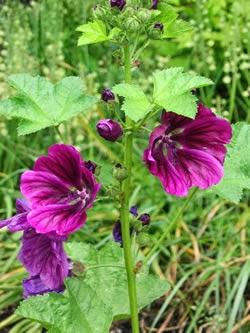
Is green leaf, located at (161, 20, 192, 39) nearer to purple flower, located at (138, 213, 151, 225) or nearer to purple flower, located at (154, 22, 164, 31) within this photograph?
purple flower, located at (154, 22, 164, 31)

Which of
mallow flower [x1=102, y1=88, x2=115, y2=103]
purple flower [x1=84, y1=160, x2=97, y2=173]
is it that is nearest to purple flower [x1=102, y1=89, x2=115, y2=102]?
mallow flower [x1=102, y1=88, x2=115, y2=103]

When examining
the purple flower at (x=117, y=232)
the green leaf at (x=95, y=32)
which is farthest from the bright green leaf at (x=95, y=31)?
the purple flower at (x=117, y=232)

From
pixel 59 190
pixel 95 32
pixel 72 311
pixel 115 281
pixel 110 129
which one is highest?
pixel 95 32

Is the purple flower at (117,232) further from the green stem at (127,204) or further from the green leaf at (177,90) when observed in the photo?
the green leaf at (177,90)

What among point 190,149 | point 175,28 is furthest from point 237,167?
point 175,28

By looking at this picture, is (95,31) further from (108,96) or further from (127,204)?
(127,204)
